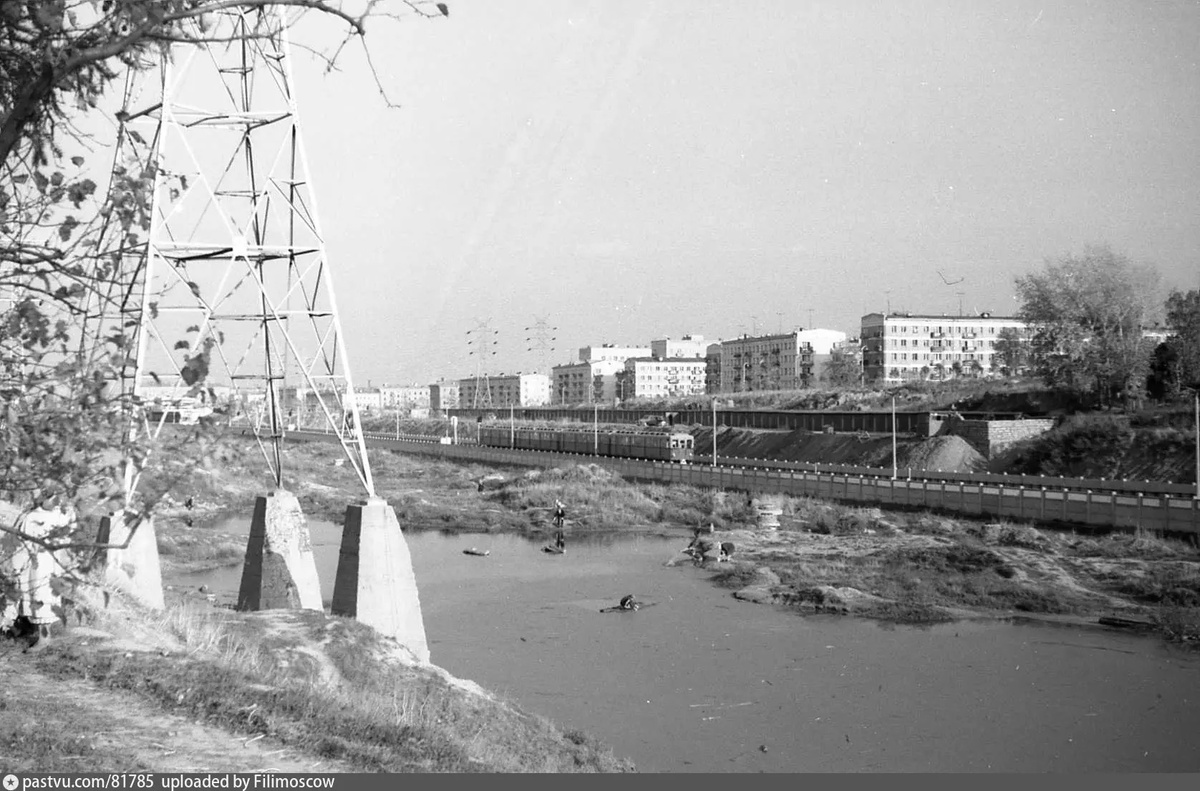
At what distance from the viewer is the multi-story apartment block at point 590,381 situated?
182 meters

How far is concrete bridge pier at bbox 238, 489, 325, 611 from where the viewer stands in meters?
17.3

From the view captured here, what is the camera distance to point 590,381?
186m

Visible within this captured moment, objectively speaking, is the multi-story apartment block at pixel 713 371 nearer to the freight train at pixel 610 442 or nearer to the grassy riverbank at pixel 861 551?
the freight train at pixel 610 442

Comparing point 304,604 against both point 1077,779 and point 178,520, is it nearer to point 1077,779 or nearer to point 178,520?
point 1077,779

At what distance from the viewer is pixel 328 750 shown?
27.0ft

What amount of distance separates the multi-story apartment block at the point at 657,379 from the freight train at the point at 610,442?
5736cm

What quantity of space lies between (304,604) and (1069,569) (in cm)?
2346

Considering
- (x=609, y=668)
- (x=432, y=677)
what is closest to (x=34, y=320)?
(x=432, y=677)

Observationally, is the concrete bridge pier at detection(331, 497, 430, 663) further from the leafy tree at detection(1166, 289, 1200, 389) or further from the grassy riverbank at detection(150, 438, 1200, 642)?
the leafy tree at detection(1166, 289, 1200, 389)

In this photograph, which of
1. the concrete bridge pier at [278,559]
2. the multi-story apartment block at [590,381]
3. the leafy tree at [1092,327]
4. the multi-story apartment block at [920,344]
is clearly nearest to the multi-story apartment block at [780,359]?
the multi-story apartment block at [920,344]

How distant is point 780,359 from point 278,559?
132 metres

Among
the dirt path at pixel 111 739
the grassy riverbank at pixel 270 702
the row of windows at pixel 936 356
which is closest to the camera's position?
the dirt path at pixel 111 739

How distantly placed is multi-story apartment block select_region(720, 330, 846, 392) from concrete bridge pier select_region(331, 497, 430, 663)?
122 m

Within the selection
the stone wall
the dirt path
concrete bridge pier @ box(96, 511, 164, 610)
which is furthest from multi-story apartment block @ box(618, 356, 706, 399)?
the dirt path
